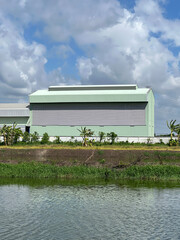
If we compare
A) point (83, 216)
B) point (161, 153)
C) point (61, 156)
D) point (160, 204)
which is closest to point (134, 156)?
point (161, 153)

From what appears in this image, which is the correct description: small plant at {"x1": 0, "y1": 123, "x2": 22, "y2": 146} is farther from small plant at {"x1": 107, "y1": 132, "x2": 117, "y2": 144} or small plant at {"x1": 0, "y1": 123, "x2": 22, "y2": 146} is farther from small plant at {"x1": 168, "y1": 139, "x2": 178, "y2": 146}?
small plant at {"x1": 168, "y1": 139, "x2": 178, "y2": 146}

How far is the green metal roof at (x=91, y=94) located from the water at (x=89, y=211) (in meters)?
34.1

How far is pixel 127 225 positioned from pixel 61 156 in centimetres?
2654

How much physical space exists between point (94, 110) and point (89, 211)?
152 ft

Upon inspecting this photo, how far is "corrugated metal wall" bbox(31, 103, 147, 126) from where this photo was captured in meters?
65.1

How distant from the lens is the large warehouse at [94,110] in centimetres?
6475

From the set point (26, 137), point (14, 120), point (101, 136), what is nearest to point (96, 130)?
point (101, 136)

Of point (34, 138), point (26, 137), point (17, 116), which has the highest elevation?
point (17, 116)

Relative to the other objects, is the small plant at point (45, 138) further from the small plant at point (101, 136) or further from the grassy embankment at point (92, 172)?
the grassy embankment at point (92, 172)

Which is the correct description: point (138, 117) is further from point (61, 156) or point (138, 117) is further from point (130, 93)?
point (61, 156)

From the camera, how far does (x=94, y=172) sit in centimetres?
3731

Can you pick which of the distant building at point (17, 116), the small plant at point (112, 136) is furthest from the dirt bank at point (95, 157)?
the distant building at point (17, 116)

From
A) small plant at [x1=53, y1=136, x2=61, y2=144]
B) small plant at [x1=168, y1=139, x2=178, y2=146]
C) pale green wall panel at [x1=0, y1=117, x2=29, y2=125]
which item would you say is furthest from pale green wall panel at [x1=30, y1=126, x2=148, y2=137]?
small plant at [x1=168, y1=139, x2=178, y2=146]

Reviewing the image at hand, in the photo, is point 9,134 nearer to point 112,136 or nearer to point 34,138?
point 34,138
